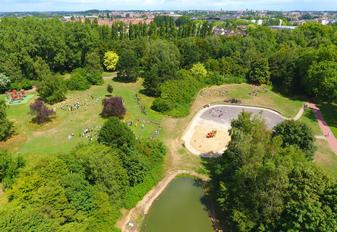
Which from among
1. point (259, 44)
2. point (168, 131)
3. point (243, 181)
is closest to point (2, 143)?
point (168, 131)

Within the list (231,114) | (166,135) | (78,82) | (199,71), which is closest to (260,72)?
(199,71)

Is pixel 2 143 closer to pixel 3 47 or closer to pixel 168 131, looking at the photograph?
pixel 168 131

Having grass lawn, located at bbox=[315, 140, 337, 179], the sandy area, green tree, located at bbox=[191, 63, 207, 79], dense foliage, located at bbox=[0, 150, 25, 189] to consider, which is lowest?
the sandy area

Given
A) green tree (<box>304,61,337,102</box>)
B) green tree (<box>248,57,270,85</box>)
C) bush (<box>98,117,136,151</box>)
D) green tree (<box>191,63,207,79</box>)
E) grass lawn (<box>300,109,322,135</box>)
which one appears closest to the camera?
bush (<box>98,117,136,151</box>)

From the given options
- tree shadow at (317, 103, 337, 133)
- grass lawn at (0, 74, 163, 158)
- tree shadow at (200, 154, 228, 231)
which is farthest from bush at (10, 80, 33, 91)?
tree shadow at (317, 103, 337, 133)

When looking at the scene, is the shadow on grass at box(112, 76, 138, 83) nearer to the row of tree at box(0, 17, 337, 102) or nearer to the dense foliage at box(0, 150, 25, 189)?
the row of tree at box(0, 17, 337, 102)
